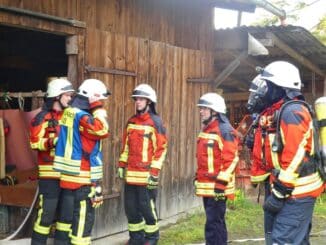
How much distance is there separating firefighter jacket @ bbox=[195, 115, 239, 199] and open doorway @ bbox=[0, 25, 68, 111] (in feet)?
14.6

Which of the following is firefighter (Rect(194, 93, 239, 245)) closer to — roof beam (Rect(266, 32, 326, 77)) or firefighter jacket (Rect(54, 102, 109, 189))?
firefighter jacket (Rect(54, 102, 109, 189))

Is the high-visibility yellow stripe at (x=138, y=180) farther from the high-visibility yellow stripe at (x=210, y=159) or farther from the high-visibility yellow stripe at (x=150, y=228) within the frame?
the high-visibility yellow stripe at (x=210, y=159)

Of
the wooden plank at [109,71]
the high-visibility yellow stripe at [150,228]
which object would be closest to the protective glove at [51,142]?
the wooden plank at [109,71]

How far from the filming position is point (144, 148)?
6520mm

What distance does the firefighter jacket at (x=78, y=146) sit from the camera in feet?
17.7

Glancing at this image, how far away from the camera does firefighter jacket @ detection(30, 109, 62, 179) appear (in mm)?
5844

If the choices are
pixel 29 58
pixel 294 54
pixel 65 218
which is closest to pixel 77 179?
pixel 65 218

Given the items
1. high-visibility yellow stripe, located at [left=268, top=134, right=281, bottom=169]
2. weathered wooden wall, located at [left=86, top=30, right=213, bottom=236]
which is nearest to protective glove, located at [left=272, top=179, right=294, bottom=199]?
high-visibility yellow stripe, located at [left=268, top=134, right=281, bottom=169]

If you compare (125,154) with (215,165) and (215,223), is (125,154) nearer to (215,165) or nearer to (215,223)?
(215,165)

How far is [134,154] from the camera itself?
21.5ft

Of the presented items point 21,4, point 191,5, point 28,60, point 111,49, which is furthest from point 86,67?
point 28,60

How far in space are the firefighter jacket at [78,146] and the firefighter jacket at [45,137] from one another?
1.08 feet

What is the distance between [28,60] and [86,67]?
11.8 ft

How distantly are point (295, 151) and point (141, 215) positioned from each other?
9.43ft
